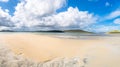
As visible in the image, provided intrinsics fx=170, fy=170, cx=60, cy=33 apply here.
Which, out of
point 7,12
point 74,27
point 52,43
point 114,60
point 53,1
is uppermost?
point 53,1

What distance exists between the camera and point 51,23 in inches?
86.6

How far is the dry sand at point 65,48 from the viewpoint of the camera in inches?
78.2

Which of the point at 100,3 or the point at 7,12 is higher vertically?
the point at 100,3

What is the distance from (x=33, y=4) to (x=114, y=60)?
1.21 meters

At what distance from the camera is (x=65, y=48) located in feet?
6.82

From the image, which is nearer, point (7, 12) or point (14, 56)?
point (14, 56)

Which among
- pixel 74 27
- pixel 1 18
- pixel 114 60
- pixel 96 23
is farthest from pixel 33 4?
pixel 114 60

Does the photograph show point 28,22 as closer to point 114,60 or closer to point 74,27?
point 74,27

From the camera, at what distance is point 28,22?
7.11ft

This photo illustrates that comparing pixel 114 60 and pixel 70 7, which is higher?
pixel 70 7

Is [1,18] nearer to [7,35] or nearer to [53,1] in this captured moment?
[7,35]

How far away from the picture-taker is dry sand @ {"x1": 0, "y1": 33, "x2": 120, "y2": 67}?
1.99 meters

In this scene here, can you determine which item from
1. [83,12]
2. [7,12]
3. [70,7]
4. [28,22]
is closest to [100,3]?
[83,12]

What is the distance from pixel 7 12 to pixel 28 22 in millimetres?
310
